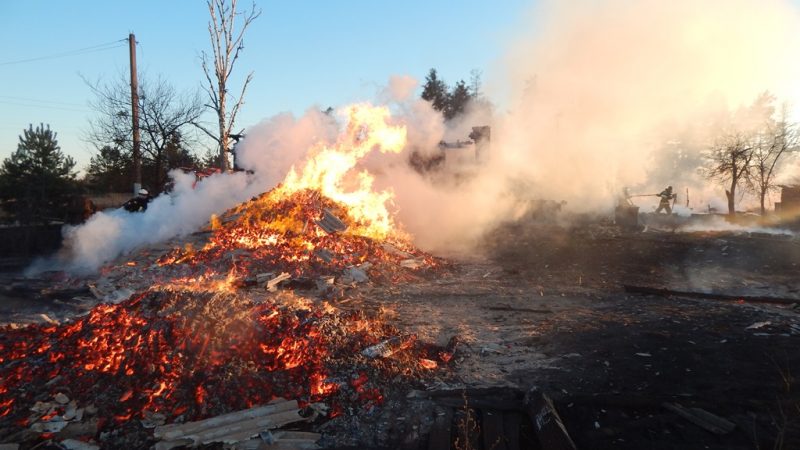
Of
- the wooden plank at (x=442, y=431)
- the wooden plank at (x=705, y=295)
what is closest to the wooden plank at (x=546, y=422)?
the wooden plank at (x=442, y=431)

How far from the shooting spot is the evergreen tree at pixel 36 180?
1515 centimetres

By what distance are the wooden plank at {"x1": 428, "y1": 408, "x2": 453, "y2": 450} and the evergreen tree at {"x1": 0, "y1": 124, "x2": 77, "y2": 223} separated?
16438 millimetres

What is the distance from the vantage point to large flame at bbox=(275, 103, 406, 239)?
14.8 metres

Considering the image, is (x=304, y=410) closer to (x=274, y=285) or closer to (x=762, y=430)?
(x=762, y=430)

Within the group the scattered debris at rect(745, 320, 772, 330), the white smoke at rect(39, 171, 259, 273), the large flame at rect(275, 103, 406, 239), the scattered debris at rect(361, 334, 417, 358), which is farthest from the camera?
the large flame at rect(275, 103, 406, 239)

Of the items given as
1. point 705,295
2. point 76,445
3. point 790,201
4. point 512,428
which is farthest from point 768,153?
point 76,445

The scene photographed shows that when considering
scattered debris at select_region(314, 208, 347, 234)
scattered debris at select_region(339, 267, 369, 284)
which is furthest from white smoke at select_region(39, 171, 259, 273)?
scattered debris at select_region(339, 267, 369, 284)

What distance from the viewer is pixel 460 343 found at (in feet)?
22.4

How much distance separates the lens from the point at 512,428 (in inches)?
174

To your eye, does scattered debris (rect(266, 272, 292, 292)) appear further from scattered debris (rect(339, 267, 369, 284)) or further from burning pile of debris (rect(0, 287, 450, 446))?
burning pile of debris (rect(0, 287, 450, 446))

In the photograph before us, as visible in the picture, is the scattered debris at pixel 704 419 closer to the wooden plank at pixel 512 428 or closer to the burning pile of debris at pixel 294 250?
the wooden plank at pixel 512 428

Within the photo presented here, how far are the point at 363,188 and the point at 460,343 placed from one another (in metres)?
9.55

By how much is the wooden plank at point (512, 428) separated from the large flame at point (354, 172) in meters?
9.92

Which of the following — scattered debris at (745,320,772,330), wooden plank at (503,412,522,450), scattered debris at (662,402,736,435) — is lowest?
wooden plank at (503,412,522,450)
